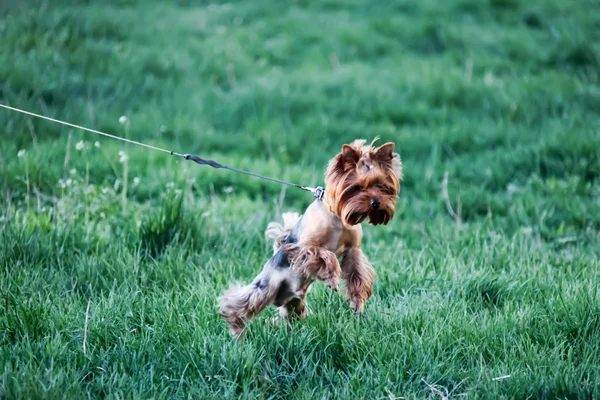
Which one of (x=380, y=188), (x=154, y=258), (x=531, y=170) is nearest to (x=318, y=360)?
(x=380, y=188)

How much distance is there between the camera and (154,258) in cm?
518

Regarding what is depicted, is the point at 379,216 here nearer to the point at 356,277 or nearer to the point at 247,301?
the point at 356,277

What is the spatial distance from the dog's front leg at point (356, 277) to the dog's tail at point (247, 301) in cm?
35

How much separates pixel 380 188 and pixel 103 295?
194 centimetres

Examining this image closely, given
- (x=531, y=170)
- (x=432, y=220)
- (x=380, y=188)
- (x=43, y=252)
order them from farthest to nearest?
(x=531, y=170) < (x=432, y=220) < (x=43, y=252) < (x=380, y=188)

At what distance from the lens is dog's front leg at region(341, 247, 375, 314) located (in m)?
3.81

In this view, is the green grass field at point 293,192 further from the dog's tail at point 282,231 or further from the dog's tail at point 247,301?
the dog's tail at point 282,231

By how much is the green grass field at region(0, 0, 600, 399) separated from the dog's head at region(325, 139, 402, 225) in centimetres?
74

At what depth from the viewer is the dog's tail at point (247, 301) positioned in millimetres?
3857

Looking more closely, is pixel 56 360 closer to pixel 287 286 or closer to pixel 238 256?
pixel 287 286

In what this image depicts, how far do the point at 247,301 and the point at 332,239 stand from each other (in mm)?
559

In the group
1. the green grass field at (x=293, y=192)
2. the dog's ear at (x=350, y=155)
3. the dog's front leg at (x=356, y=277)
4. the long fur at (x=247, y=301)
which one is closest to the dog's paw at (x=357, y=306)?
the dog's front leg at (x=356, y=277)

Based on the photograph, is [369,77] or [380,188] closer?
[380,188]

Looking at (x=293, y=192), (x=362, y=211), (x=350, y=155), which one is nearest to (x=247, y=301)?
(x=362, y=211)
